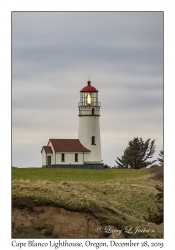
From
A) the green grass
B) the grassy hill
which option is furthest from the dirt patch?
the green grass

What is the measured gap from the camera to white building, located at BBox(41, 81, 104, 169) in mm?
56719

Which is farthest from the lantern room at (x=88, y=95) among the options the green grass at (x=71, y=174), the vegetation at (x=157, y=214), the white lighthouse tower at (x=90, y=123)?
the vegetation at (x=157, y=214)

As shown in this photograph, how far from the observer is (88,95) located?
57438mm

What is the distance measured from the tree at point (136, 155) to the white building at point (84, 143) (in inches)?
91.3

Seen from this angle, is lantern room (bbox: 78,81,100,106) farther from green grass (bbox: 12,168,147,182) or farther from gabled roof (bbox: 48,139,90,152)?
green grass (bbox: 12,168,147,182)

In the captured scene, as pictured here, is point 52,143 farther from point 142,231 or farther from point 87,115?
point 142,231

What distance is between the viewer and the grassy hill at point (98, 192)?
109ft

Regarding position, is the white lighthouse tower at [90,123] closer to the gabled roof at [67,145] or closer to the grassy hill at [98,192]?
the gabled roof at [67,145]

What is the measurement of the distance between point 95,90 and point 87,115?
1.75 metres

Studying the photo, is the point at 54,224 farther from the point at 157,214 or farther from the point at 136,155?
the point at 136,155

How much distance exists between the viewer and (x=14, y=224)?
33188 millimetres

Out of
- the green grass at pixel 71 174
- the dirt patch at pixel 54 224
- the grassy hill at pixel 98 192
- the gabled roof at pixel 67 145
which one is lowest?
the dirt patch at pixel 54 224

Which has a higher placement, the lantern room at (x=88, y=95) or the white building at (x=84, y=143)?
the lantern room at (x=88, y=95)
